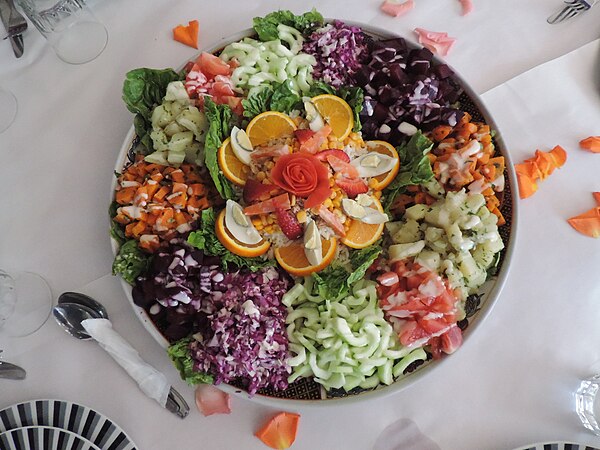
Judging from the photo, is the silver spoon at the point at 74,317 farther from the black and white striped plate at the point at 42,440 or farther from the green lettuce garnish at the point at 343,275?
the green lettuce garnish at the point at 343,275

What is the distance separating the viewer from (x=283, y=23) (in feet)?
6.34

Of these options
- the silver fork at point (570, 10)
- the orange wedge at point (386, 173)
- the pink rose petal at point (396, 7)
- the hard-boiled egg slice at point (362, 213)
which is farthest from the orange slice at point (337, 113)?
the silver fork at point (570, 10)

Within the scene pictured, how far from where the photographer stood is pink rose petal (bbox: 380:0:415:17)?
209cm

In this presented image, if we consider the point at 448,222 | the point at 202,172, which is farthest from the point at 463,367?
the point at 202,172

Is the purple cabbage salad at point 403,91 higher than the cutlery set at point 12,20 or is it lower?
lower

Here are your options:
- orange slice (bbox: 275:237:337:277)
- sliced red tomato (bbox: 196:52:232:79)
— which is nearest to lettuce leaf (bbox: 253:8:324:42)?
sliced red tomato (bbox: 196:52:232:79)

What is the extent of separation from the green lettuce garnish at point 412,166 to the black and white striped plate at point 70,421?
1072mm

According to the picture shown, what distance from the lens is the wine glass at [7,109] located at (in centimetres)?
208

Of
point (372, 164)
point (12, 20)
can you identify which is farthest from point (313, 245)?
point (12, 20)

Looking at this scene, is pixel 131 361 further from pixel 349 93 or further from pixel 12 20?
pixel 12 20

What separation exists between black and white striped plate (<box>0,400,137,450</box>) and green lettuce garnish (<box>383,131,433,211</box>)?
1.07 meters

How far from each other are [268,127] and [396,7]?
77 cm

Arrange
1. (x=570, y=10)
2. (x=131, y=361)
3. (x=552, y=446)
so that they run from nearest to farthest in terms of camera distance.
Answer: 1. (x=552, y=446)
2. (x=131, y=361)
3. (x=570, y=10)

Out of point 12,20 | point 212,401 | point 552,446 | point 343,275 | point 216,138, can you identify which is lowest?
point 552,446
